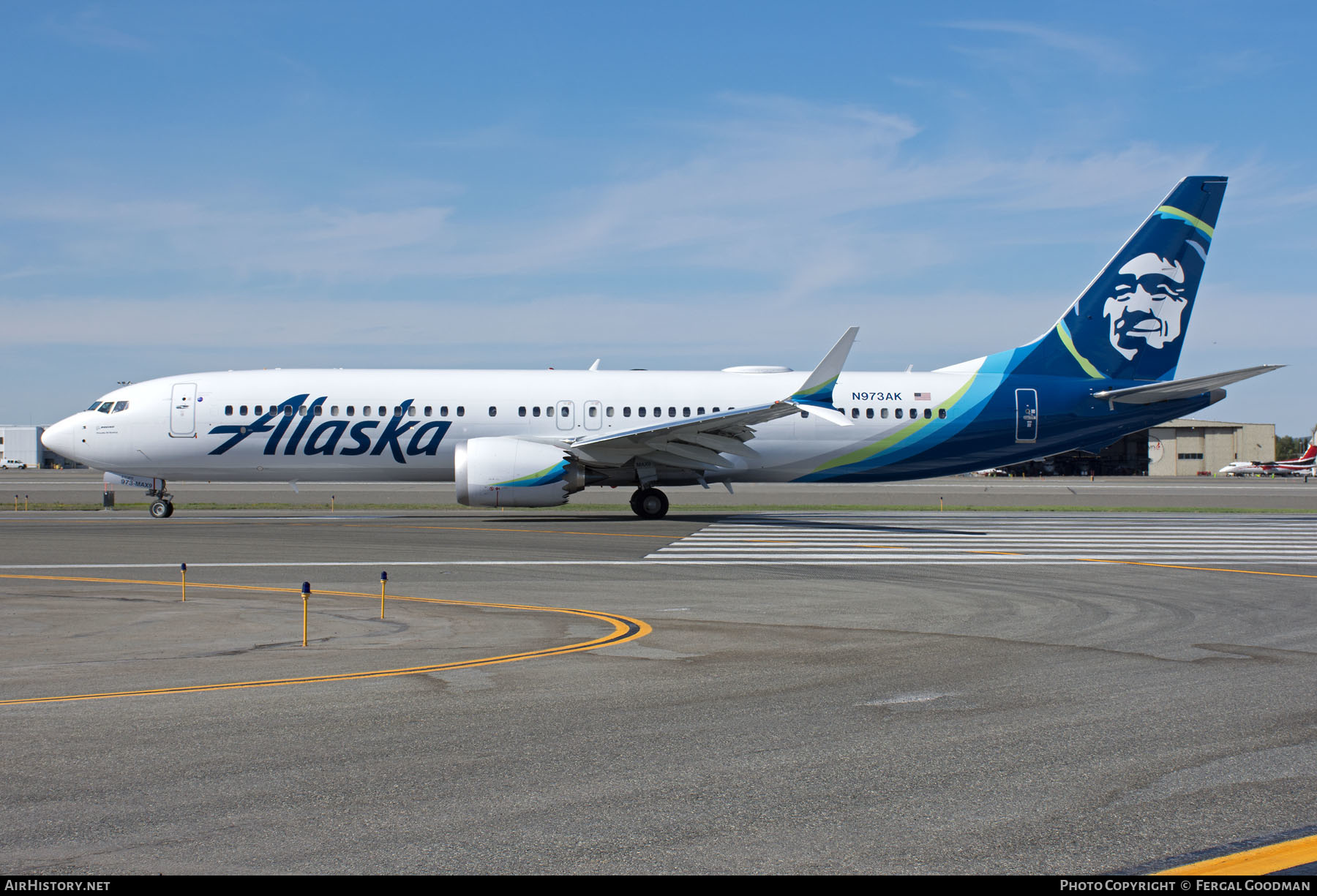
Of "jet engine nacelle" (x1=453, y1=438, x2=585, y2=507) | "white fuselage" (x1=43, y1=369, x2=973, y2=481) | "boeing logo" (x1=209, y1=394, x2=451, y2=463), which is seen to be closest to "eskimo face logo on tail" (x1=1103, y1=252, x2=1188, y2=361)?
"white fuselage" (x1=43, y1=369, x2=973, y2=481)

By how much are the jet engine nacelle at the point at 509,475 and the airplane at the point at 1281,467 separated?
78983 mm

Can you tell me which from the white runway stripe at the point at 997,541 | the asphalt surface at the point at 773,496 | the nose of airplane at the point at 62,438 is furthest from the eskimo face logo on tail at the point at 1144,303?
the nose of airplane at the point at 62,438

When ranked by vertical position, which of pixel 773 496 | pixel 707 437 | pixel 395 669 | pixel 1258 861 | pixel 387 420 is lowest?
pixel 1258 861

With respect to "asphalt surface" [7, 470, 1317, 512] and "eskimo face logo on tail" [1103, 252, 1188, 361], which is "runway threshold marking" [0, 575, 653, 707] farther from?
"eskimo face logo on tail" [1103, 252, 1188, 361]

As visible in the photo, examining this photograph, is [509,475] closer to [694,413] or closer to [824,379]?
[694,413]

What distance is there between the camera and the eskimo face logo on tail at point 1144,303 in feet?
99.6

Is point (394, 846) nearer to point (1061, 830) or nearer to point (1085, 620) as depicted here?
point (1061, 830)

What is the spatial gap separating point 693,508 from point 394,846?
1215 inches

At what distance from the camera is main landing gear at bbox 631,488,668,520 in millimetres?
29703

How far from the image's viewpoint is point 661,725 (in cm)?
718

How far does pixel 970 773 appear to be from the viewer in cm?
605

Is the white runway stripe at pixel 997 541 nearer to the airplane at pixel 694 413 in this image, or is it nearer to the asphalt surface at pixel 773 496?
the airplane at pixel 694 413

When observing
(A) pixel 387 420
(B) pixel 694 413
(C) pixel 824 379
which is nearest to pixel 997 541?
(C) pixel 824 379

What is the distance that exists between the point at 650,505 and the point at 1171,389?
1493 cm
